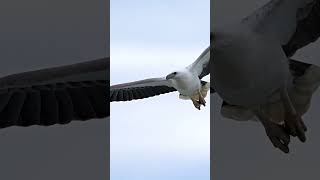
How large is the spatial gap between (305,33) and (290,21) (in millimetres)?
77

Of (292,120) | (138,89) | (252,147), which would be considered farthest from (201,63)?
(292,120)

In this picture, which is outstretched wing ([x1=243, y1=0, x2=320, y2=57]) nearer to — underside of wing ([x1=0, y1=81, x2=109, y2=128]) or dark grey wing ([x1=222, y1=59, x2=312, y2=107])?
dark grey wing ([x1=222, y1=59, x2=312, y2=107])

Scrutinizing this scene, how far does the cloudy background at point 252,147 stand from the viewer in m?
2.44

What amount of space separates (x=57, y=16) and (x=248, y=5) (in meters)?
0.70

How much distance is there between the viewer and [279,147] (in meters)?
2.60

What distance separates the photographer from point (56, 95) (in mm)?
2443

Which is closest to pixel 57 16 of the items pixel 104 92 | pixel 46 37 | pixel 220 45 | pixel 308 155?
pixel 46 37

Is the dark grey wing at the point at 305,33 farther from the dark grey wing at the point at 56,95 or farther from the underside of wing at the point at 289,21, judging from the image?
the dark grey wing at the point at 56,95

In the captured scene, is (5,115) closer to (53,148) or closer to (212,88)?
(53,148)

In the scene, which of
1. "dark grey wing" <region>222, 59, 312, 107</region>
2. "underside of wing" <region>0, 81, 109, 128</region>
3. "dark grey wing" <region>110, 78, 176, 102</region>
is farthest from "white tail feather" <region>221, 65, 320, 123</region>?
"underside of wing" <region>0, 81, 109, 128</region>

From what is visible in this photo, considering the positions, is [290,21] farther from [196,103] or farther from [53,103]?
[53,103]

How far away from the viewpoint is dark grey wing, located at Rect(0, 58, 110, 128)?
2.32 meters

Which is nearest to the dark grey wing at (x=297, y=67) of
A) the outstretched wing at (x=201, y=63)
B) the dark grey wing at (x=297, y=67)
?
the dark grey wing at (x=297, y=67)

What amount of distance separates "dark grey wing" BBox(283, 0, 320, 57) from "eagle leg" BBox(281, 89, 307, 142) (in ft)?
0.60
